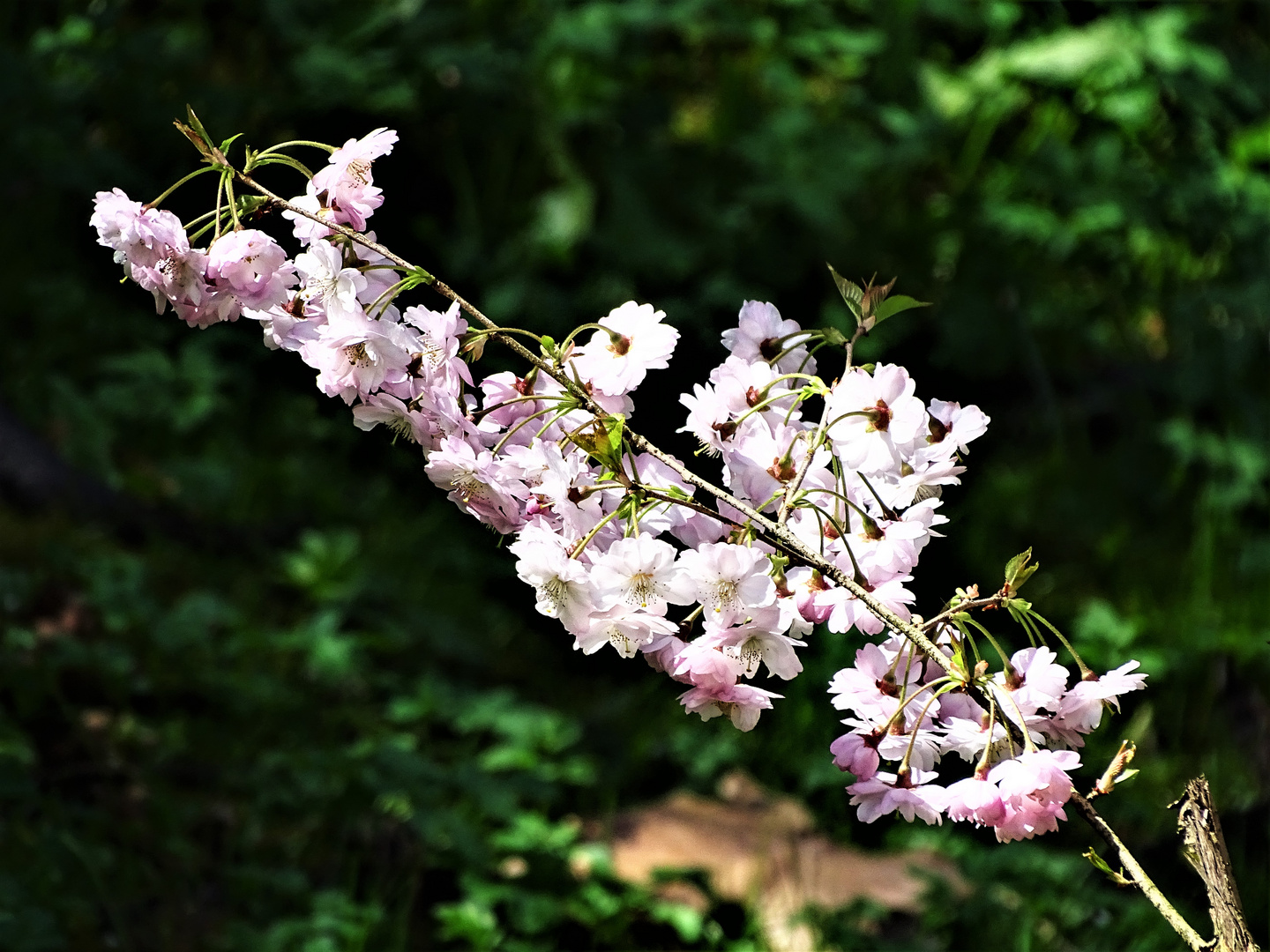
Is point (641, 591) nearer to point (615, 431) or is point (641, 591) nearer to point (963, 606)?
point (615, 431)

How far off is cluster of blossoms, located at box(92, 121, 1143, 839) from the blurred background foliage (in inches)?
29.2

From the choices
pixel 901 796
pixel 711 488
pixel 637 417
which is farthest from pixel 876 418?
pixel 637 417

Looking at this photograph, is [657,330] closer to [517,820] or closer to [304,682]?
[517,820]

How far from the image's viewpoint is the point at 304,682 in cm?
260

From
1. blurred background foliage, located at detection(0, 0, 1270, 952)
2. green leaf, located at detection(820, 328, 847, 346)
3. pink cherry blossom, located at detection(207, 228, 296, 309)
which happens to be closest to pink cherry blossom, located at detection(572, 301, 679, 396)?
green leaf, located at detection(820, 328, 847, 346)

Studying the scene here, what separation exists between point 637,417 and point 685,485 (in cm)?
65

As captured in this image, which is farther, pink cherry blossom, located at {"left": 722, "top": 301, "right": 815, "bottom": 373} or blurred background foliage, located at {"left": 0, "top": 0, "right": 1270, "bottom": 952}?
blurred background foliage, located at {"left": 0, "top": 0, "right": 1270, "bottom": 952}

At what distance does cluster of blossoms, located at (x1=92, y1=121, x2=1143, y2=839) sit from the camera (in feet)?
2.81

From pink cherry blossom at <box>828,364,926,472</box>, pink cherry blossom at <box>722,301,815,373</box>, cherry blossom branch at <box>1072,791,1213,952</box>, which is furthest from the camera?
pink cherry blossom at <box>722,301,815,373</box>

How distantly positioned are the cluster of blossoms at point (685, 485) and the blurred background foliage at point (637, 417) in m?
0.74

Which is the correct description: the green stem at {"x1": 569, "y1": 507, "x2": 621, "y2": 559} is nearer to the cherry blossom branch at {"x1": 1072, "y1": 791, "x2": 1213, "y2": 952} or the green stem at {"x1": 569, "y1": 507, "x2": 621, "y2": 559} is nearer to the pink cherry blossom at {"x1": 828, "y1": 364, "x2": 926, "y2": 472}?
the pink cherry blossom at {"x1": 828, "y1": 364, "x2": 926, "y2": 472}

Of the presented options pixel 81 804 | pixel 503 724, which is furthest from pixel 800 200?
pixel 81 804

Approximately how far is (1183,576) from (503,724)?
1715 millimetres

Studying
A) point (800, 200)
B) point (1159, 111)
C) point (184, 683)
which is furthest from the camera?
point (1159, 111)
